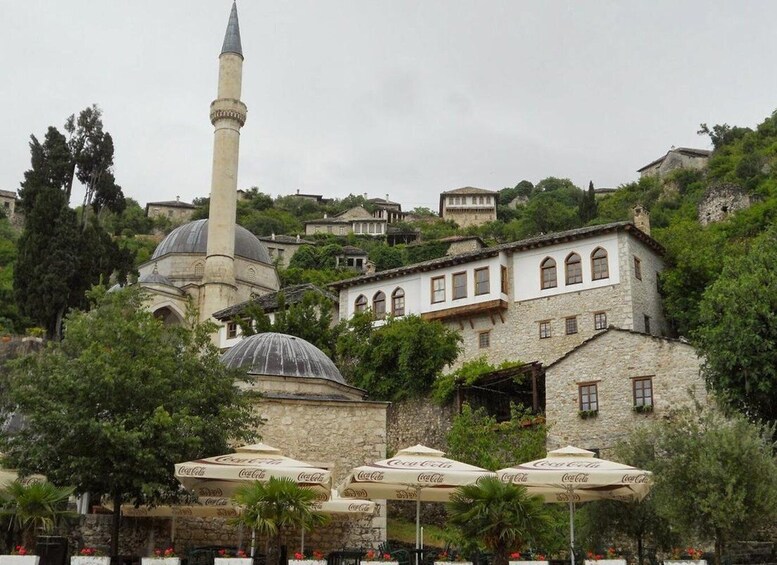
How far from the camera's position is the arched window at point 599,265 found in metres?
31.3

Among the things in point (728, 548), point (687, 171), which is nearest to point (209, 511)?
point (728, 548)

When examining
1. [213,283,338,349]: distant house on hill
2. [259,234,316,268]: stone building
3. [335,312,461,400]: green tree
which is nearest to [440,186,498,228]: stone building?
[259,234,316,268]: stone building

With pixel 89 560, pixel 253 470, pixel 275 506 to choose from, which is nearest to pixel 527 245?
pixel 253 470

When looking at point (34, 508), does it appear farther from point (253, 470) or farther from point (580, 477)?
point (580, 477)

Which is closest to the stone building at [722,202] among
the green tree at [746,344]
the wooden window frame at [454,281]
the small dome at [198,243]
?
the wooden window frame at [454,281]

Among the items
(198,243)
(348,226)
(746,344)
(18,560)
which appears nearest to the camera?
(18,560)

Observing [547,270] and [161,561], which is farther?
[547,270]

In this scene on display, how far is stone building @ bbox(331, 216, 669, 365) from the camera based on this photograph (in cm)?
3106

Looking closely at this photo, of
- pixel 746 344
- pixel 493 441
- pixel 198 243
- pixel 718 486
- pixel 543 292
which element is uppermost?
pixel 198 243

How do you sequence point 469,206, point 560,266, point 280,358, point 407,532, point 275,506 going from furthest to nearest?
point 469,206 < point 560,266 < point 407,532 < point 280,358 < point 275,506

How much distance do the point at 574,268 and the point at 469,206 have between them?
66.6 meters

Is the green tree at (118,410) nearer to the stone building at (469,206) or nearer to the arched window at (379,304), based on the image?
the arched window at (379,304)

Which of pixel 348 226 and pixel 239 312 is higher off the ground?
pixel 348 226

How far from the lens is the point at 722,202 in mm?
51969
